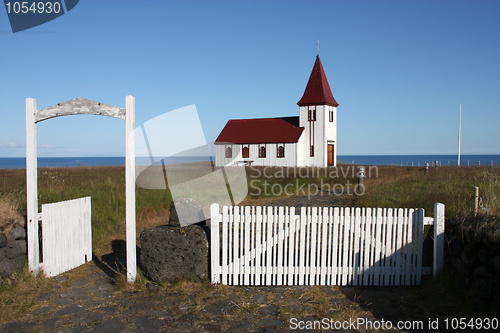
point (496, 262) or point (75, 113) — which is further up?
point (75, 113)

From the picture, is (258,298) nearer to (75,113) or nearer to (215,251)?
(215,251)

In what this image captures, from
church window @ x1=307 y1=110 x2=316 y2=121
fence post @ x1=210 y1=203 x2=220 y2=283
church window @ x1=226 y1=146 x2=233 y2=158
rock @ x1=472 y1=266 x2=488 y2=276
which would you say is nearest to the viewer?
rock @ x1=472 y1=266 x2=488 y2=276

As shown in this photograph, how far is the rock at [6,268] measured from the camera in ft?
18.6

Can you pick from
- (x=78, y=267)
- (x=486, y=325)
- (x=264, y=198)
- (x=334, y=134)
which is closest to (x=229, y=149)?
(x=334, y=134)

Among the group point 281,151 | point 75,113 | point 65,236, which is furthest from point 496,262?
point 281,151

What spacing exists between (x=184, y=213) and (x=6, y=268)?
278cm

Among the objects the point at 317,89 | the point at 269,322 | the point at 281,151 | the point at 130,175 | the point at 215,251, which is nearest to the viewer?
the point at 269,322

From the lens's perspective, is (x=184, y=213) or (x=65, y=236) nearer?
(x=184, y=213)

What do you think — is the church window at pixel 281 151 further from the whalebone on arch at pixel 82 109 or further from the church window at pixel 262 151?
the whalebone on arch at pixel 82 109

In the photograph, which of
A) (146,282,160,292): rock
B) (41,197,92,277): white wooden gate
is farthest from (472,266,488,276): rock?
(41,197,92,277): white wooden gate

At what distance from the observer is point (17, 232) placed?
611 cm

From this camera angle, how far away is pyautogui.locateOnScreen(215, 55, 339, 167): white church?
1740 inches

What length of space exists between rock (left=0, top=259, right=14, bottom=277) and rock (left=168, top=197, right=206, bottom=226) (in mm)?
2469

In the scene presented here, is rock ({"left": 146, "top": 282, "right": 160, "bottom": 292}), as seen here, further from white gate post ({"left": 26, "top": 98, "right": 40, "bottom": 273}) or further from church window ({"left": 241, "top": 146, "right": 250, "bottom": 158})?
church window ({"left": 241, "top": 146, "right": 250, "bottom": 158})
